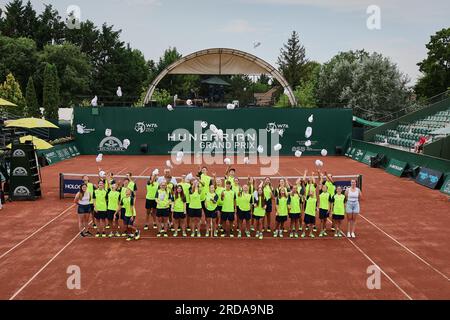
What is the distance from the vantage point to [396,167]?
25172mm

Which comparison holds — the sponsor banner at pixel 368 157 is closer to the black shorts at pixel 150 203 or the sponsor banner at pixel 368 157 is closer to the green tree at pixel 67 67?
the black shorts at pixel 150 203

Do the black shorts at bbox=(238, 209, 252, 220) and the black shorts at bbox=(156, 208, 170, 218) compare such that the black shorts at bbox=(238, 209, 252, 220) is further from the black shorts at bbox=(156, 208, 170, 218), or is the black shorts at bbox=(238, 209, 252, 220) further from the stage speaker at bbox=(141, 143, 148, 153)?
the stage speaker at bbox=(141, 143, 148, 153)

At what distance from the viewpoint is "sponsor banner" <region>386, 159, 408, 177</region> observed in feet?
79.8

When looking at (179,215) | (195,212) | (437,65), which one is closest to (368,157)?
(195,212)

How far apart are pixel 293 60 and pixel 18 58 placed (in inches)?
1916

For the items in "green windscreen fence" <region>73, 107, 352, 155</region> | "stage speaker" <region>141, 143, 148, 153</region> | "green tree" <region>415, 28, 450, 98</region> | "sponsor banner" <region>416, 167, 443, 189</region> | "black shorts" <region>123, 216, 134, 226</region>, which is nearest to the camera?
"black shorts" <region>123, 216, 134, 226</region>

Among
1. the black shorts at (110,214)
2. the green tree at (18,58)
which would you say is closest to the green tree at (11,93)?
the green tree at (18,58)

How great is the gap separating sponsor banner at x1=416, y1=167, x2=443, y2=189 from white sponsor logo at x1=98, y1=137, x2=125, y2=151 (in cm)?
2147

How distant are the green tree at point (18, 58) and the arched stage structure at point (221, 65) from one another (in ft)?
87.7

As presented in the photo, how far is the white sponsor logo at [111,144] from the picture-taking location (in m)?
34.3

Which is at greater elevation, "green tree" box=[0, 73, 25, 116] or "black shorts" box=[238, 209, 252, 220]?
"green tree" box=[0, 73, 25, 116]

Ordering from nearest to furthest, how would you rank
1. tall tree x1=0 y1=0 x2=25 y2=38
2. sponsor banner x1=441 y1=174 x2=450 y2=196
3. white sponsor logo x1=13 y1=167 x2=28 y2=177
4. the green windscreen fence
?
white sponsor logo x1=13 y1=167 x2=28 y2=177 < sponsor banner x1=441 y1=174 x2=450 y2=196 < the green windscreen fence < tall tree x1=0 y1=0 x2=25 y2=38

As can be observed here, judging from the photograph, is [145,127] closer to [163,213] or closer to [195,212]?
[163,213]

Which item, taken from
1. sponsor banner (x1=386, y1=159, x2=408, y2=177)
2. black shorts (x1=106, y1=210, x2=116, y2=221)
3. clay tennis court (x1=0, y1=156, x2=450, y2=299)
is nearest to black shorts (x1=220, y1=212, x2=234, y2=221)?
clay tennis court (x1=0, y1=156, x2=450, y2=299)
